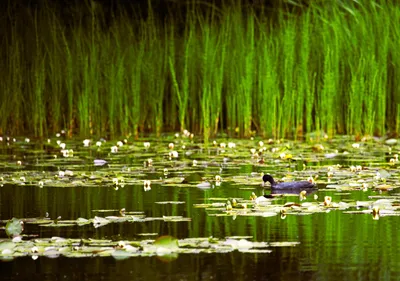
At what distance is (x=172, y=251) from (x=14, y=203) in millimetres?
2096

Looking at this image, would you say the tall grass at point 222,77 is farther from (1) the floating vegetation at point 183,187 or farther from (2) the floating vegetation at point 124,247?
(2) the floating vegetation at point 124,247

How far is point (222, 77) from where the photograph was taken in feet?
40.7

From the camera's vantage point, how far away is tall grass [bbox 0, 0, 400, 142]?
11508 millimetres

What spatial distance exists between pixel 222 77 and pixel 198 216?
22.0 ft

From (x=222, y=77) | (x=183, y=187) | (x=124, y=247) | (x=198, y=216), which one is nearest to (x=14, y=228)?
(x=124, y=247)

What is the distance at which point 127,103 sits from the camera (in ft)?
41.0

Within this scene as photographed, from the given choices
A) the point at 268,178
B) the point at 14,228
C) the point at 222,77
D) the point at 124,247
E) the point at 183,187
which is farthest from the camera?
the point at 222,77

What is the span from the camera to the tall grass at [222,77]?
1151 cm

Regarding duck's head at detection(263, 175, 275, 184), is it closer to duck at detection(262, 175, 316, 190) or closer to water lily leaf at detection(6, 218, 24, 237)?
duck at detection(262, 175, 316, 190)

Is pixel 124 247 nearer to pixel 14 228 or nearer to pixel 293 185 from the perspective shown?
pixel 14 228

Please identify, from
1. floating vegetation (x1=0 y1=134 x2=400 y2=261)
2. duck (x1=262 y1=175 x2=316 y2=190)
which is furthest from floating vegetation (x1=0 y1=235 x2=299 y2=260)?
duck (x1=262 y1=175 x2=316 y2=190)

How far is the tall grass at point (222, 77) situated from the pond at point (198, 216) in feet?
4.84

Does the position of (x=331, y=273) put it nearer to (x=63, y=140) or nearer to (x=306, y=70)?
(x=306, y=70)

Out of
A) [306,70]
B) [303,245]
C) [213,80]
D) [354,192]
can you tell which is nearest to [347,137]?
[306,70]
